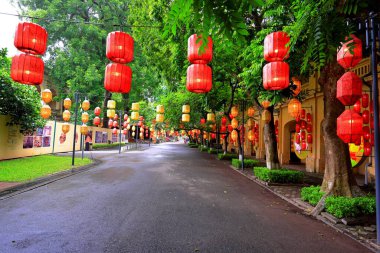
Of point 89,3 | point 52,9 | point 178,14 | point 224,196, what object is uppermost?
point 89,3

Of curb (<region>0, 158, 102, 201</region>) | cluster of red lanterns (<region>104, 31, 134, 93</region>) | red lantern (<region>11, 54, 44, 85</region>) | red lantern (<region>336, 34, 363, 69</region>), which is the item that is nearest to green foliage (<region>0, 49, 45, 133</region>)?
curb (<region>0, 158, 102, 201</region>)

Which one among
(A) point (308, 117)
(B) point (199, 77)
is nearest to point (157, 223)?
(B) point (199, 77)

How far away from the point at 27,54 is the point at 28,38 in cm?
38

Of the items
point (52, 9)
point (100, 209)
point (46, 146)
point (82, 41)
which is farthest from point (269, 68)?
point (52, 9)

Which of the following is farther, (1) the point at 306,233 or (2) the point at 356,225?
(2) the point at 356,225

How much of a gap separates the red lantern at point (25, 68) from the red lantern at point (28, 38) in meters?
0.19

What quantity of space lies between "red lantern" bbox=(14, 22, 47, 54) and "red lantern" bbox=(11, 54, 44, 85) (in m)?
0.19

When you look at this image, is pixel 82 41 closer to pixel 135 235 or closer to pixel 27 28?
pixel 27 28

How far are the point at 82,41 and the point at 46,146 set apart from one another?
44.1 feet

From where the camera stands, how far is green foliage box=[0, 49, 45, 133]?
48.1 ft

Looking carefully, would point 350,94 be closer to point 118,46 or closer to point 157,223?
point 157,223

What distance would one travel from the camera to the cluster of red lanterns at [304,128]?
586 inches

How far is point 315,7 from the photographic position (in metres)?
4.95

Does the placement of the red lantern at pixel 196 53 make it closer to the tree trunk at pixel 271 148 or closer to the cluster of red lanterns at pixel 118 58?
the cluster of red lanterns at pixel 118 58
